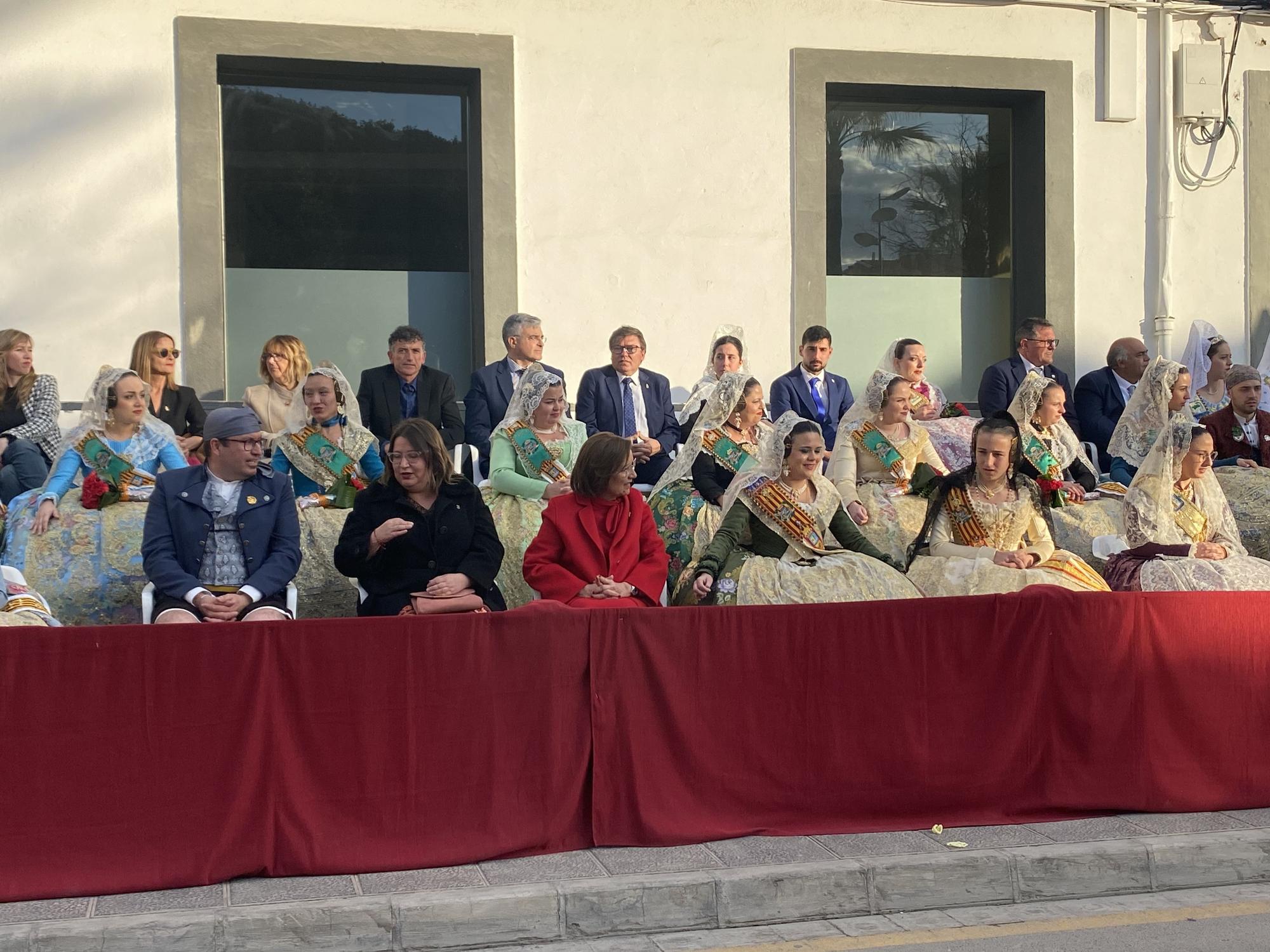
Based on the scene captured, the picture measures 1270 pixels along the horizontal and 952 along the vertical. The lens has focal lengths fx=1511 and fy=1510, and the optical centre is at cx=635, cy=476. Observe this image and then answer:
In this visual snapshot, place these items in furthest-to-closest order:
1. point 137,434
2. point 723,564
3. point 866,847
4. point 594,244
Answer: point 594,244, point 137,434, point 723,564, point 866,847

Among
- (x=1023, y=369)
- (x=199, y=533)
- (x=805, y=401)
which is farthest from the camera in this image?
(x=1023, y=369)

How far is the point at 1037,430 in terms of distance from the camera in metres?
9.77

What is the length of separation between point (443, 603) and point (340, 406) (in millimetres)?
2384

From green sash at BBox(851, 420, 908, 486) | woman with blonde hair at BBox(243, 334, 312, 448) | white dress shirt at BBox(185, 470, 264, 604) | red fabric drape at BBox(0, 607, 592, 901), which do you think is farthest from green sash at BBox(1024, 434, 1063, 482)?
white dress shirt at BBox(185, 470, 264, 604)

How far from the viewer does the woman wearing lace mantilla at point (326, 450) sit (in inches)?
333

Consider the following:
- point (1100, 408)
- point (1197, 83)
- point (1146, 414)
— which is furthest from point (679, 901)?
point (1197, 83)

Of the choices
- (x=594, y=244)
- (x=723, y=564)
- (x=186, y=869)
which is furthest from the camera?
(x=594, y=244)

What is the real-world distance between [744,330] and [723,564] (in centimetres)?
408

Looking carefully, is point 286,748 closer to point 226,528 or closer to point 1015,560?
point 226,528

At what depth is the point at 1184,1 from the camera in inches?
475

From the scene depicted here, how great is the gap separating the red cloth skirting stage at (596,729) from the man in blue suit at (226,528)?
1.41 metres

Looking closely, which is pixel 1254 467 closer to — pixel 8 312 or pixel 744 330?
pixel 744 330

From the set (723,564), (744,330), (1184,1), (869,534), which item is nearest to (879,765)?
(723,564)

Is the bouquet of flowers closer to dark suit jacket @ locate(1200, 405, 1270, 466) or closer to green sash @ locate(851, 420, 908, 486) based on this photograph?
green sash @ locate(851, 420, 908, 486)
